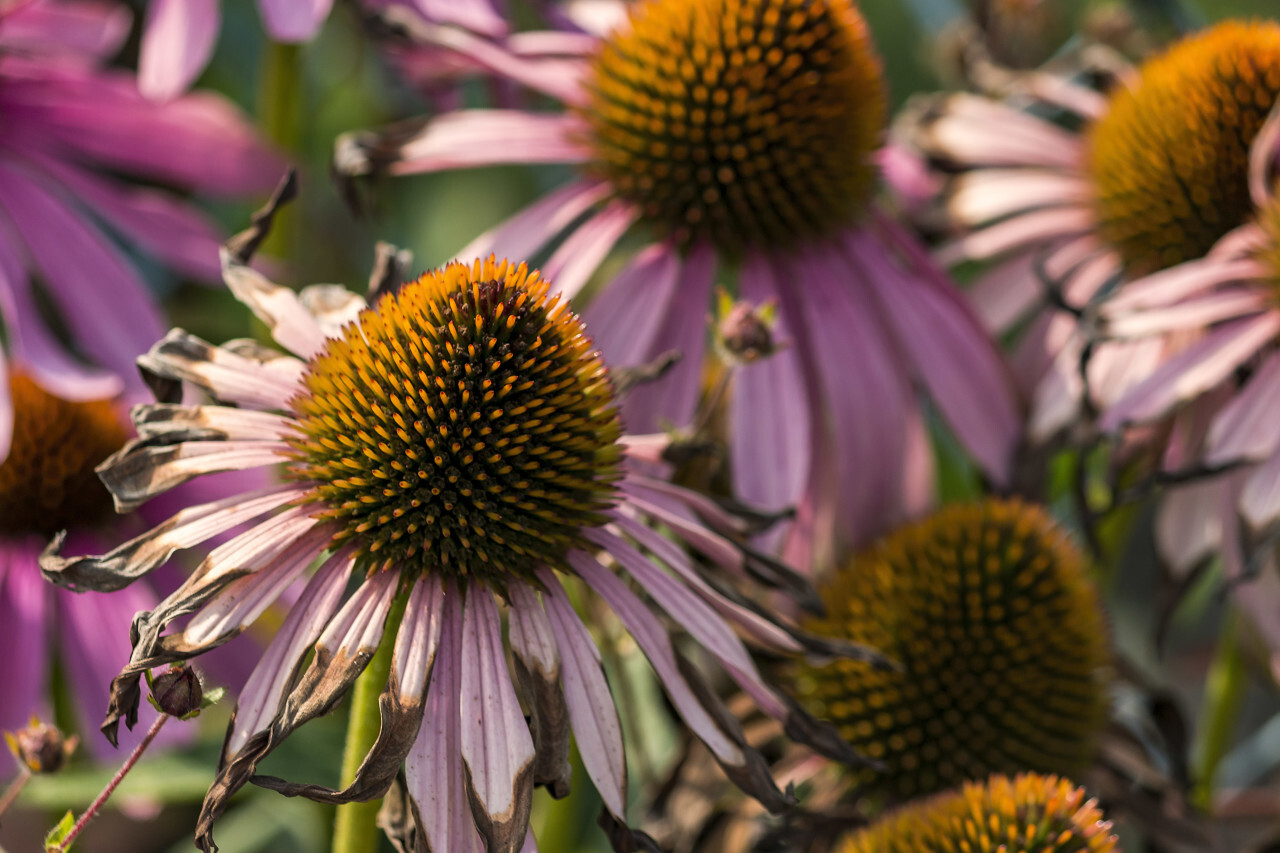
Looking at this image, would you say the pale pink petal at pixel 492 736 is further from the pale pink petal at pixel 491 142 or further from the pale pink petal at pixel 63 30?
the pale pink petal at pixel 63 30

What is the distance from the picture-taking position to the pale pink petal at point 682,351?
1.00 metres

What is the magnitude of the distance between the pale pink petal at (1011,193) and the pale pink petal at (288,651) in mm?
848

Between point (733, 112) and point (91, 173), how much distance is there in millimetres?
563

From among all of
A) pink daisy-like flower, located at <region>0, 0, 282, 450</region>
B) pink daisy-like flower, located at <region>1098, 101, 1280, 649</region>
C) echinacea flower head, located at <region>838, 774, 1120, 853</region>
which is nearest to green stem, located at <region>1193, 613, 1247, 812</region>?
pink daisy-like flower, located at <region>1098, 101, 1280, 649</region>

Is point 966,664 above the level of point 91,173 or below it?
below

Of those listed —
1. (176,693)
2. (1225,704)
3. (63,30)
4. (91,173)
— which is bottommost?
(1225,704)

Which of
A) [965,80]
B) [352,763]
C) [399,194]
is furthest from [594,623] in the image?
[399,194]

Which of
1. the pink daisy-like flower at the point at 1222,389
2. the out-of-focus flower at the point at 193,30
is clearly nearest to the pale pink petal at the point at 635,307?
the out-of-focus flower at the point at 193,30

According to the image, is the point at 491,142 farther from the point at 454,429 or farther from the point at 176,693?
the point at 176,693

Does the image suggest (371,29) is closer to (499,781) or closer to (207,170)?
(207,170)

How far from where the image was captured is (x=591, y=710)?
65cm

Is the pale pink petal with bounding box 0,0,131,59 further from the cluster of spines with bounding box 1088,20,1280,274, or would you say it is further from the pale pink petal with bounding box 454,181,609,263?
the cluster of spines with bounding box 1088,20,1280,274

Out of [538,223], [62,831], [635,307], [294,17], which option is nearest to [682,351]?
[635,307]

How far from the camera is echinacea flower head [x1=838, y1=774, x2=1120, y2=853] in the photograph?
66 centimetres
